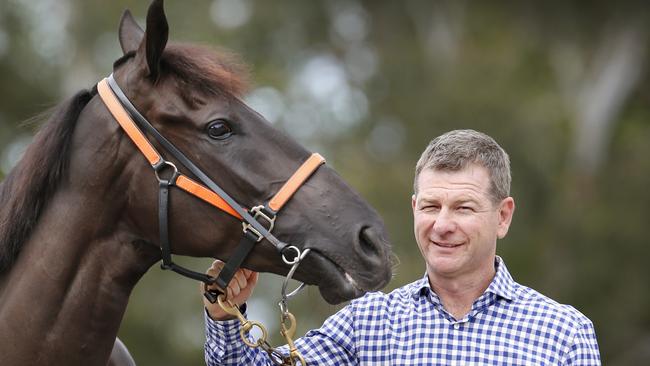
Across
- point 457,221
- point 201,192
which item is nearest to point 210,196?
point 201,192

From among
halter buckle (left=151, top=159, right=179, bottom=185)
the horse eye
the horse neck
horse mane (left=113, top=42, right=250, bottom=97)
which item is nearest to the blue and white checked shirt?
the horse neck

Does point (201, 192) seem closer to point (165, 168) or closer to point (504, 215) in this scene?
point (165, 168)

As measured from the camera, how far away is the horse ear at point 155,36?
337 centimetres

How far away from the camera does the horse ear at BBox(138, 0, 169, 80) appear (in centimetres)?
337

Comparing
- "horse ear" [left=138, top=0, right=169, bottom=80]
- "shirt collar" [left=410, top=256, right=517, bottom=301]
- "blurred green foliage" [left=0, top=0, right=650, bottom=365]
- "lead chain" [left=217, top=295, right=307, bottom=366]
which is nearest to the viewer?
"horse ear" [left=138, top=0, right=169, bottom=80]

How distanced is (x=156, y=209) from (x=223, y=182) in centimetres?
26

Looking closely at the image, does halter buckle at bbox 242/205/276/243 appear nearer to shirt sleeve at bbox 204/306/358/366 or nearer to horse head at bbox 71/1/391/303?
horse head at bbox 71/1/391/303

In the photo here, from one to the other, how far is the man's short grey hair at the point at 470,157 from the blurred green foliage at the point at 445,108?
35.1 feet

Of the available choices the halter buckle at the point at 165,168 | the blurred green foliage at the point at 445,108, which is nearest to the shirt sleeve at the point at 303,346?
the halter buckle at the point at 165,168

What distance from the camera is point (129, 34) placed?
3.85m

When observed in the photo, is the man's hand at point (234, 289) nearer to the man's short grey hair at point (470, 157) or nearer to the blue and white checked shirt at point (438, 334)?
the blue and white checked shirt at point (438, 334)

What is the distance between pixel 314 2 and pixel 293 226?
54.0 feet

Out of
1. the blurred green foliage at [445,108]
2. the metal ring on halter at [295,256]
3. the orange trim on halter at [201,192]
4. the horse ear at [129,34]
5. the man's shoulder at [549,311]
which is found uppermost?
the blurred green foliage at [445,108]

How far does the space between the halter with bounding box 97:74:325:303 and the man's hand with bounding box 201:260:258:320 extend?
12 centimetres
